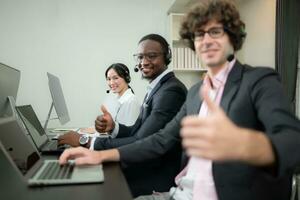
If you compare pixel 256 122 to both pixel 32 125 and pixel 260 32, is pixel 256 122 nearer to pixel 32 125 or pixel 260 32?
pixel 32 125

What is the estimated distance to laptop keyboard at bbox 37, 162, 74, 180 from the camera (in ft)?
3.54

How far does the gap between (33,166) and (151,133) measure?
55cm

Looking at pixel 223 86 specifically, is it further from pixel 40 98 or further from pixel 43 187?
pixel 40 98

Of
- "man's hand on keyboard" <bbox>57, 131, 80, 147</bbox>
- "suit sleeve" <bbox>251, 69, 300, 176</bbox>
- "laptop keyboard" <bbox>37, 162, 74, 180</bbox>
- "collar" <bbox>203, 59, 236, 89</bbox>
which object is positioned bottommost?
"man's hand on keyboard" <bbox>57, 131, 80, 147</bbox>

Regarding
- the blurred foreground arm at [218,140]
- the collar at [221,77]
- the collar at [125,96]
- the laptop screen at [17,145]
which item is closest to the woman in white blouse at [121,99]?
the collar at [125,96]

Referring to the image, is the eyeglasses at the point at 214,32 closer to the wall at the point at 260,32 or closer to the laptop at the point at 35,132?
the laptop at the point at 35,132

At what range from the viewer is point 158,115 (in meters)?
1.57

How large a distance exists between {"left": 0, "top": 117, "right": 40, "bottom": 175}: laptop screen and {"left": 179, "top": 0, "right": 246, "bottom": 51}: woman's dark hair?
80cm

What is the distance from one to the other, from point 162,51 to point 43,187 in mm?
1122

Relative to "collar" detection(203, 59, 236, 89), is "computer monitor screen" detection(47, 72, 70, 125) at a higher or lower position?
lower

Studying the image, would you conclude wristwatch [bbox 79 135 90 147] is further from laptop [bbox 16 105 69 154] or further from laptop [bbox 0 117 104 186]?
laptop [bbox 0 117 104 186]

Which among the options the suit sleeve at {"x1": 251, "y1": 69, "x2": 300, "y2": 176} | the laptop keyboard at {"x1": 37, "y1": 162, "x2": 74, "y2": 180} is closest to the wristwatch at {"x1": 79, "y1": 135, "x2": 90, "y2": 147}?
the laptop keyboard at {"x1": 37, "y1": 162, "x2": 74, "y2": 180}

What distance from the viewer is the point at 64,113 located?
2.57 m

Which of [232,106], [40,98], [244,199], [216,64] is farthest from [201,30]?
[40,98]
